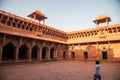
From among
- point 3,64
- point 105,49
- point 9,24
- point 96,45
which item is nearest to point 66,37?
point 96,45

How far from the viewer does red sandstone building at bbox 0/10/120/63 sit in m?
14.4

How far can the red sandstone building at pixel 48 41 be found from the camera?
14414 mm

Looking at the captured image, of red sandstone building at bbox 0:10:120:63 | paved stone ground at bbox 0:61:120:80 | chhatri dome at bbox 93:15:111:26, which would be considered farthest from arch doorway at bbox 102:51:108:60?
paved stone ground at bbox 0:61:120:80

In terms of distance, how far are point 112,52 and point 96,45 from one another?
2863mm

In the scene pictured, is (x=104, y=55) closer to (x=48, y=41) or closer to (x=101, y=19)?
(x=101, y=19)

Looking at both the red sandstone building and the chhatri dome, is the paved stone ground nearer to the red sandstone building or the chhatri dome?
the red sandstone building

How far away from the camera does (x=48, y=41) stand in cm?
1878

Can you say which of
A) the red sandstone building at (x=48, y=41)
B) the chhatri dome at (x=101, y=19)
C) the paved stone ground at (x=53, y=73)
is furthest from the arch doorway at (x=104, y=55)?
the paved stone ground at (x=53, y=73)

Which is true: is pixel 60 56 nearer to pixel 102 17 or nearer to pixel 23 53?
pixel 23 53

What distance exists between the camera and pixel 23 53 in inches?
759

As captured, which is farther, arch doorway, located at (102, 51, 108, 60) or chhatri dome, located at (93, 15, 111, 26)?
chhatri dome, located at (93, 15, 111, 26)

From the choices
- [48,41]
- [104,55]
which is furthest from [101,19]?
[48,41]

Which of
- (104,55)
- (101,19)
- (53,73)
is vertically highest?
(101,19)

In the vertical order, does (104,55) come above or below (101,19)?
below
